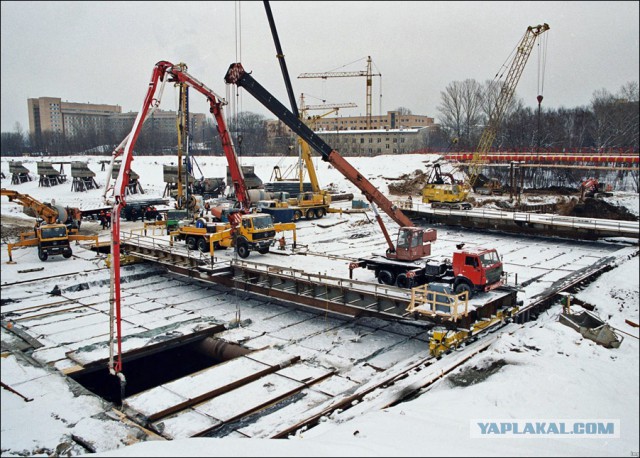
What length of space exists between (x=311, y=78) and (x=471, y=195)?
108 feet

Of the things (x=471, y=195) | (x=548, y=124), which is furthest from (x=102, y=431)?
(x=548, y=124)

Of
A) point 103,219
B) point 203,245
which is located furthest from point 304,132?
point 103,219

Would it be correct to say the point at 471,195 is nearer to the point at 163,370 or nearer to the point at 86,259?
Answer: the point at 86,259

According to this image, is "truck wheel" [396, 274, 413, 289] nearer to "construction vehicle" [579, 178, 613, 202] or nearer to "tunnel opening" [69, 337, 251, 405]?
"tunnel opening" [69, 337, 251, 405]

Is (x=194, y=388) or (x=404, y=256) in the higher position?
(x=404, y=256)

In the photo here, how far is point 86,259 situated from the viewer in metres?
25.4

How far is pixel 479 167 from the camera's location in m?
51.2

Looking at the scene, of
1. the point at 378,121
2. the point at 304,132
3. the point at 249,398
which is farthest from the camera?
the point at 378,121

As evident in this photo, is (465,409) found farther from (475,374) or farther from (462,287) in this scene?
(462,287)

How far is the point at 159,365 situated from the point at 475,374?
9200 millimetres

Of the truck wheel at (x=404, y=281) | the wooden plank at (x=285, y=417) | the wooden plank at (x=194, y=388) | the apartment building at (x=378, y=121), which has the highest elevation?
the apartment building at (x=378, y=121)

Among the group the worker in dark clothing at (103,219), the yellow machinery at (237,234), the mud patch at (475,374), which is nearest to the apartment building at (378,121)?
the worker in dark clothing at (103,219)
